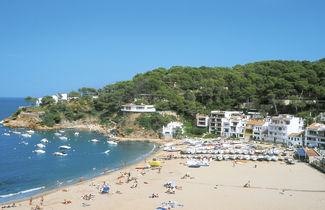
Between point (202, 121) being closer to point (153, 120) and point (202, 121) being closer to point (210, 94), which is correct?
point (153, 120)

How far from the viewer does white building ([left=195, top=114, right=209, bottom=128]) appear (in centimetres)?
5593

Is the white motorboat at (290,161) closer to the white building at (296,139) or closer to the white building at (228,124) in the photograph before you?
the white building at (296,139)

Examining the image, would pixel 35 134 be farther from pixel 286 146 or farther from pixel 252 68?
pixel 252 68

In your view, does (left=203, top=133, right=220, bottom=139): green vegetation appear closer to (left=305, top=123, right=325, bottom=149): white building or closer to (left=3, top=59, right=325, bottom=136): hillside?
(left=3, top=59, right=325, bottom=136): hillside

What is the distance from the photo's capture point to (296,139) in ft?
144

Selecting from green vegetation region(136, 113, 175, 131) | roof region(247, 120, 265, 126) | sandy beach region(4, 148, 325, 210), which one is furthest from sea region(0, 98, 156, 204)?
roof region(247, 120, 265, 126)

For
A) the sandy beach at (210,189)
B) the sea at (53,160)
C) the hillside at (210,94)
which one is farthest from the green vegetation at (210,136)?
the sandy beach at (210,189)

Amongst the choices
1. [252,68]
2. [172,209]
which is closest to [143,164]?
[172,209]

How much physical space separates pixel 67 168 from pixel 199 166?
14.1 metres

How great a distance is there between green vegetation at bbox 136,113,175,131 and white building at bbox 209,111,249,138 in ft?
24.0

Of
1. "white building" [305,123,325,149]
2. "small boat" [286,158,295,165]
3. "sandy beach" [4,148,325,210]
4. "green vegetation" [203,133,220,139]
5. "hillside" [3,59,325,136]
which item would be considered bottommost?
"sandy beach" [4,148,325,210]

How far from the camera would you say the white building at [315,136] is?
136 feet

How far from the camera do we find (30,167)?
34500 mm

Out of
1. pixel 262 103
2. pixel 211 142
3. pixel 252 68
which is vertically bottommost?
pixel 211 142
